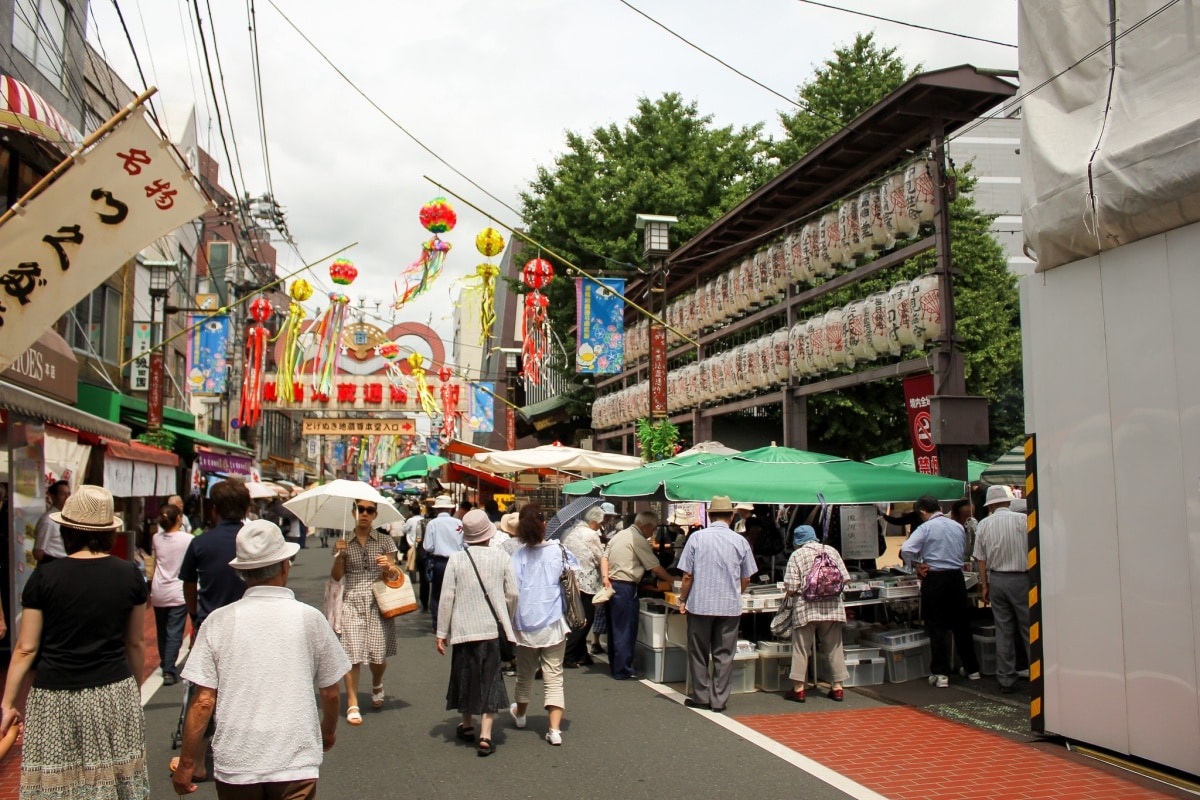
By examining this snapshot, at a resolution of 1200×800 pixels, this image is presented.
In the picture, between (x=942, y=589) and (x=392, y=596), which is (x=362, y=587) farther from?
(x=942, y=589)

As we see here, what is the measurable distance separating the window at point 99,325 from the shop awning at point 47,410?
413 inches

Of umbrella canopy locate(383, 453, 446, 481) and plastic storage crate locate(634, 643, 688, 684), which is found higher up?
umbrella canopy locate(383, 453, 446, 481)

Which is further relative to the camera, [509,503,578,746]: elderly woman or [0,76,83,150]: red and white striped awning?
[0,76,83,150]: red and white striped awning

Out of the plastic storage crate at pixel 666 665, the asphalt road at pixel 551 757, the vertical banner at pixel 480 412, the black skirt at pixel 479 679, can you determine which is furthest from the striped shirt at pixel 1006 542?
the vertical banner at pixel 480 412

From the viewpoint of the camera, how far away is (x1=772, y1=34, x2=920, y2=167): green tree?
82.2 ft

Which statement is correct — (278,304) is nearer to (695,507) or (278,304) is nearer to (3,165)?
(3,165)

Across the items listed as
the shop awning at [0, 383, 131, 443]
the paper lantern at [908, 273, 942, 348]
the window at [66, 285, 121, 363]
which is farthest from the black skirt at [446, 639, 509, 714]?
the window at [66, 285, 121, 363]

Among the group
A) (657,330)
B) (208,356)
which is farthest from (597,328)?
(208,356)

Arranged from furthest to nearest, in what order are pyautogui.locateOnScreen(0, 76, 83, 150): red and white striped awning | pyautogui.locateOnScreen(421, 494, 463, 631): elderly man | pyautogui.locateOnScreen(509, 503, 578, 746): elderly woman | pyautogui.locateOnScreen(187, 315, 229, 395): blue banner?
pyautogui.locateOnScreen(187, 315, 229, 395): blue banner
pyautogui.locateOnScreen(0, 76, 83, 150): red and white striped awning
pyautogui.locateOnScreen(421, 494, 463, 631): elderly man
pyautogui.locateOnScreen(509, 503, 578, 746): elderly woman

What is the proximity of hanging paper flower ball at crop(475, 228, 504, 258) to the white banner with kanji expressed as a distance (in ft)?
28.9

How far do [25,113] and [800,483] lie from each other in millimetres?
11303

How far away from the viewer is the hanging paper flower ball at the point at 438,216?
1515cm

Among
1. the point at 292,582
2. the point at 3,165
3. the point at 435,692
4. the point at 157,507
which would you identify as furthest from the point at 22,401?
the point at 157,507

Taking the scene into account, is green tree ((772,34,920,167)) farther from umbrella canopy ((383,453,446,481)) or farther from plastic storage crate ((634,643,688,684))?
A: plastic storage crate ((634,643,688,684))
